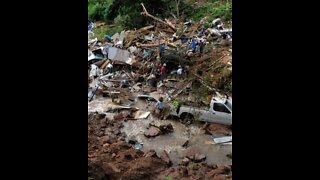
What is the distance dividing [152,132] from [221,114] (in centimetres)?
197

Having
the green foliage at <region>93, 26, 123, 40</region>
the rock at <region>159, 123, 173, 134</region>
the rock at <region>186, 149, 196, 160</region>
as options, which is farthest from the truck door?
the green foliage at <region>93, 26, 123, 40</region>

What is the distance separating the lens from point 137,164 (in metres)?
7.64

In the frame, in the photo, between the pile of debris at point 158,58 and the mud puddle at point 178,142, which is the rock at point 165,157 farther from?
the pile of debris at point 158,58

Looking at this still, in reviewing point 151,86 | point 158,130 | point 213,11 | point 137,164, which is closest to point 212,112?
point 158,130

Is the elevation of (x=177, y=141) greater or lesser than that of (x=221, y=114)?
lesser

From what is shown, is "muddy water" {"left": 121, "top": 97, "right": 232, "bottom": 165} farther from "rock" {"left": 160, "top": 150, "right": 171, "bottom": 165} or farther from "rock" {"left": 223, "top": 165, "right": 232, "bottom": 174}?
"rock" {"left": 223, "top": 165, "right": 232, "bottom": 174}

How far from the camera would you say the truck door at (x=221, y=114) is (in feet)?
30.7

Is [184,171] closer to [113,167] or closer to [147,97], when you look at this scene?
[113,167]

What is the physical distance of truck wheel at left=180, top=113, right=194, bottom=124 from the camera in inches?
385
